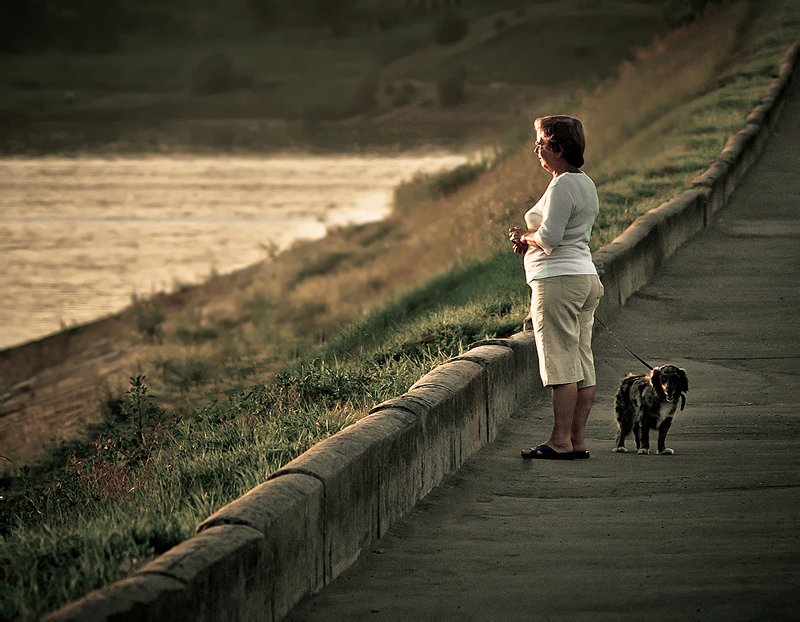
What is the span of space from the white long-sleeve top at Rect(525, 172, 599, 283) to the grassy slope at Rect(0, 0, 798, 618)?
1.23m

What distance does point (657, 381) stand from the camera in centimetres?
745

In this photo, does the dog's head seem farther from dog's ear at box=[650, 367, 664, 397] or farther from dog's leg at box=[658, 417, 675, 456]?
dog's leg at box=[658, 417, 675, 456]

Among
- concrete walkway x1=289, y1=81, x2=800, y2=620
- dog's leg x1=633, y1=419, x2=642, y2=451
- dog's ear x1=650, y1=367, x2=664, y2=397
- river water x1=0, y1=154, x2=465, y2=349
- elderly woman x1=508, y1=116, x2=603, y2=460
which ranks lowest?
concrete walkway x1=289, y1=81, x2=800, y2=620

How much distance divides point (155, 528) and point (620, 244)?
830 centimetres

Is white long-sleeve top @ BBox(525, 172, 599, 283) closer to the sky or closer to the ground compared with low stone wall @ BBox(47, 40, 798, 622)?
closer to the sky

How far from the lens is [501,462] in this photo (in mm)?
7613

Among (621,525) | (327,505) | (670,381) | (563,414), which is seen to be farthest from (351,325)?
(327,505)

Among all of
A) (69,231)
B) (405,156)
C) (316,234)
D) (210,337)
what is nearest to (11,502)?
(210,337)

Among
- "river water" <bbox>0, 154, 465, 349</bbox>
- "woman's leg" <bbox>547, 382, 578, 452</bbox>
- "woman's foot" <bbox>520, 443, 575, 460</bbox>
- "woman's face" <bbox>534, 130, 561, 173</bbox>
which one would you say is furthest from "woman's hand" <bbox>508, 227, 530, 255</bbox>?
"river water" <bbox>0, 154, 465, 349</bbox>

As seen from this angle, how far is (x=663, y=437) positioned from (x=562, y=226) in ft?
4.09

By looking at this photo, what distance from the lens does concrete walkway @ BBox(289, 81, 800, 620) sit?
17.2 feet

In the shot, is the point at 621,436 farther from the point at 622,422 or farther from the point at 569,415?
the point at 569,415

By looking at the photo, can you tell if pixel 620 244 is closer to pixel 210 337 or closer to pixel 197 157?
pixel 210 337

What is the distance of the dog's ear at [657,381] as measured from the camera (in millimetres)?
7418
